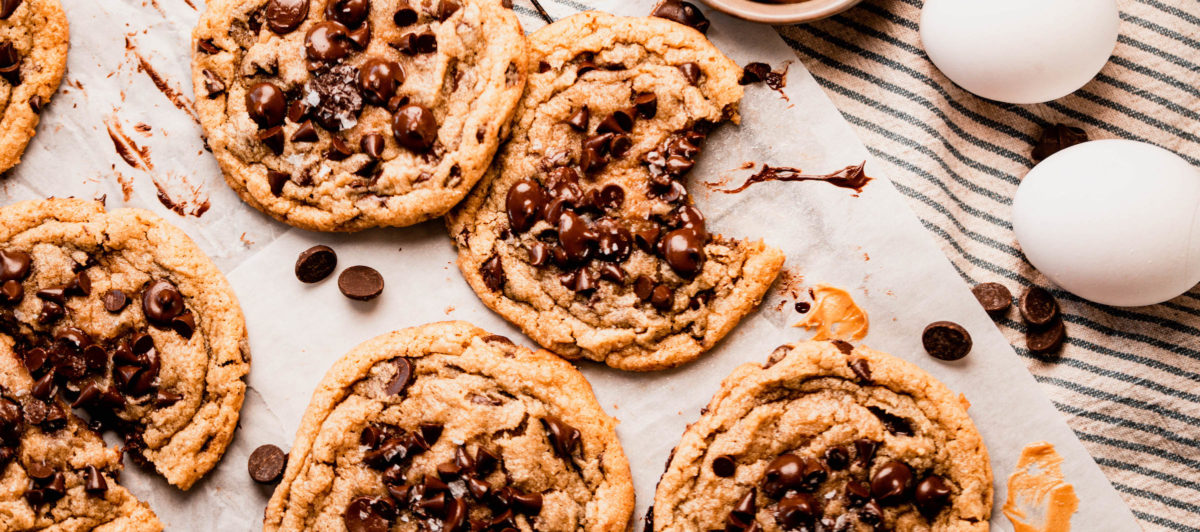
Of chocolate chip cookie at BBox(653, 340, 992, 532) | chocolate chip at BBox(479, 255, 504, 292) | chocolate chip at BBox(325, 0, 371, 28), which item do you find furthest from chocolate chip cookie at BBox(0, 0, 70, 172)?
chocolate chip cookie at BBox(653, 340, 992, 532)

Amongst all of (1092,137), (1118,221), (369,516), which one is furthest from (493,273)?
(1092,137)

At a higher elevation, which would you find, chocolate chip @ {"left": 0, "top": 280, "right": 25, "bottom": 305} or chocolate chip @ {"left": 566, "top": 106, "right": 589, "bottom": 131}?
chocolate chip @ {"left": 566, "top": 106, "right": 589, "bottom": 131}

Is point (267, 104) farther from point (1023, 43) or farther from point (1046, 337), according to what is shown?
point (1046, 337)

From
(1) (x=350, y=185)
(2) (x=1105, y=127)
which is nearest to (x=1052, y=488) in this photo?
(2) (x=1105, y=127)

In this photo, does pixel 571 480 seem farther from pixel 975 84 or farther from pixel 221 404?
pixel 975 84

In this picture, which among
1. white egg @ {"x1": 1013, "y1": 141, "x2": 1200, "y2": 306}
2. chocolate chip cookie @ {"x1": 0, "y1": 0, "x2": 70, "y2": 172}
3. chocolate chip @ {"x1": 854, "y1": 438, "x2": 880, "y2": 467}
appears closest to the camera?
white egg @ {"x1": 1013, "y1": 141, "x2": 1200, "y2": 306}

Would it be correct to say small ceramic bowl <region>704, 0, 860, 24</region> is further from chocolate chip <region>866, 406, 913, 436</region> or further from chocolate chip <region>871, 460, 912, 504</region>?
chocolate chip <region>871, 460, 912, 504</region>

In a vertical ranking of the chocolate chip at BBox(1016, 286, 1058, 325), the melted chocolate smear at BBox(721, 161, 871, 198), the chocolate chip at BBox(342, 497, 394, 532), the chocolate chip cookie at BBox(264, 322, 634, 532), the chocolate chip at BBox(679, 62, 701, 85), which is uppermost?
the chocolate chip at BBox(679, 62, 701, 85)
